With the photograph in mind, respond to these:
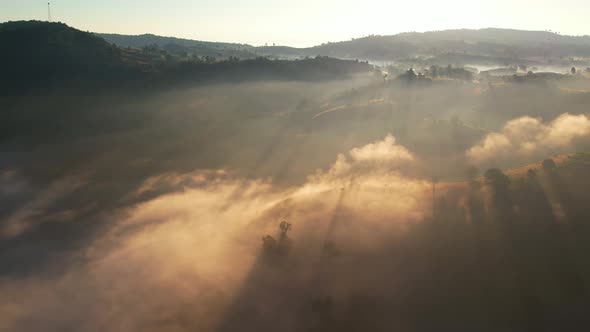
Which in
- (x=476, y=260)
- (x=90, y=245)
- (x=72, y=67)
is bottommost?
(x=90, y=245)

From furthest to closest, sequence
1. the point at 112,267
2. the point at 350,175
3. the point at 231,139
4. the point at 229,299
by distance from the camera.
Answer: the point at 231,139 < the point at 350,175 < the point at 112,267 < the point at 229,299

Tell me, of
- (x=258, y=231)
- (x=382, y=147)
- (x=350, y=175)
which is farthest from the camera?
(x=382, y=147)

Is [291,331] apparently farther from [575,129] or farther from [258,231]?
[575,129]

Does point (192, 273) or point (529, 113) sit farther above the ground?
point (529, 113)

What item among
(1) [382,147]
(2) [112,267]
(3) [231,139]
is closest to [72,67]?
(3) [231,139]

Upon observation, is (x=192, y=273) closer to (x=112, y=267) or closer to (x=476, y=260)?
(x=112, y=267)

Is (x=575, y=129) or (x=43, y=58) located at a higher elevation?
(x=43, y=58)

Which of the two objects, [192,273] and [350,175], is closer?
[192,273]

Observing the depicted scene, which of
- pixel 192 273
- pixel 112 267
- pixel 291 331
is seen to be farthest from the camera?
pixel 112 267

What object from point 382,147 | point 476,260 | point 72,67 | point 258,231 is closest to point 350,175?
point 382,147
